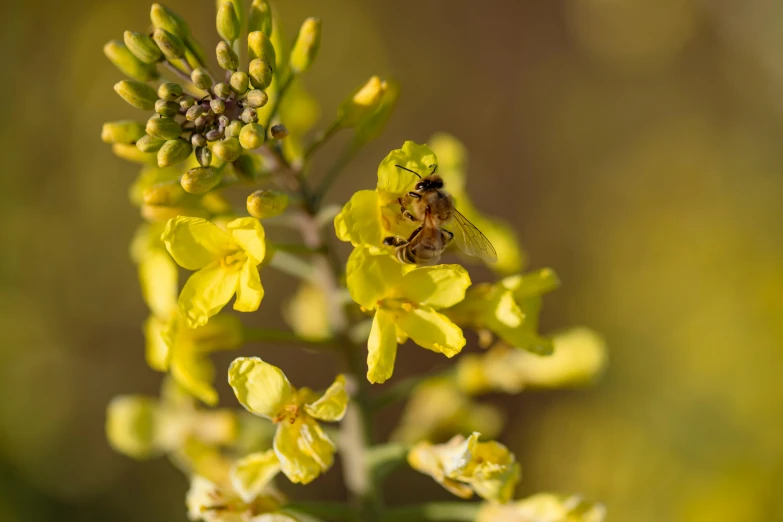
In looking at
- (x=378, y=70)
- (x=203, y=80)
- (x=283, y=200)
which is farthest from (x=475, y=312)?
(x=378, y=70)

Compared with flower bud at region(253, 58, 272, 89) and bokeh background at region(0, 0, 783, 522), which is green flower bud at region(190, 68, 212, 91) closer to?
flower bud at region(253, 58, 272, 89)

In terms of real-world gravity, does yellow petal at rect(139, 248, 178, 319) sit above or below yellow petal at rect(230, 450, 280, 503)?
above

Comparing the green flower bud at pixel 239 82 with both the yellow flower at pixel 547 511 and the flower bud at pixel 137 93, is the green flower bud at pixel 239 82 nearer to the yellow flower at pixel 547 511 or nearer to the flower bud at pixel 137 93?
the flower bud at pixel 137 93

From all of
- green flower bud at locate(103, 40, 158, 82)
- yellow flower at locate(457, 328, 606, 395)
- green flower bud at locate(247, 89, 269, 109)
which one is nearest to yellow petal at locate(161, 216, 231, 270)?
green flower bud at locate(247, 89, 269, 109)

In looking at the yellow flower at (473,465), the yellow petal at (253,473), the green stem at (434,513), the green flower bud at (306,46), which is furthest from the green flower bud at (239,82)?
the green stem at (434,513)

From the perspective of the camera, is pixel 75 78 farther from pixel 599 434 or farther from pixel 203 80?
pixel 599 434
